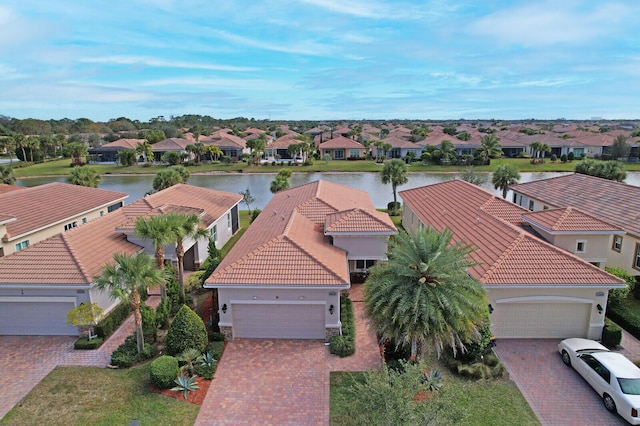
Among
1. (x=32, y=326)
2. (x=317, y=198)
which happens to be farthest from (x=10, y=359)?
(x=317, y=198)

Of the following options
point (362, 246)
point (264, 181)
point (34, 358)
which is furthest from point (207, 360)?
point (264, 181)

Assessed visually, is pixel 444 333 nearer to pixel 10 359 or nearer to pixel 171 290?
pixel 171 290

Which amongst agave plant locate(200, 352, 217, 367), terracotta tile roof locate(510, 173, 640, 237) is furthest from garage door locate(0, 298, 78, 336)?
terracotta tile roof locate(510, 173, 640, 237)

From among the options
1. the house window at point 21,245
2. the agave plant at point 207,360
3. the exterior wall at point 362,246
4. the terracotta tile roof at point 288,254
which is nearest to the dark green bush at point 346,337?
the terracotta tile roof at point 288,254

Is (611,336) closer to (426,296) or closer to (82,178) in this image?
(426,296)

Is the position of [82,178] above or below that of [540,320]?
above

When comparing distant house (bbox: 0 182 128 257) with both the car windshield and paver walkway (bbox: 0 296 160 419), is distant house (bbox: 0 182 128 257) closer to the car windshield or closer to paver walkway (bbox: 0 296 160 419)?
paver walkway (bbox: 0 296 160 419)
